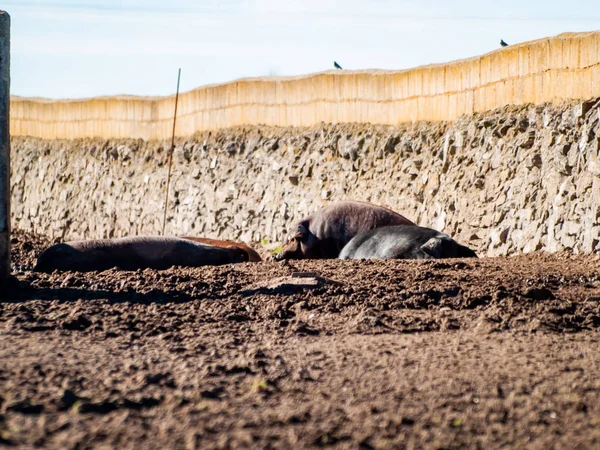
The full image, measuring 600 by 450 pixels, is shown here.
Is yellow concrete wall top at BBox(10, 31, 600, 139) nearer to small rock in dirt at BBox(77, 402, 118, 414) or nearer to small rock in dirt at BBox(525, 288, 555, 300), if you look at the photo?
small rock in dirt at BBox(525, 288, 555, 300)

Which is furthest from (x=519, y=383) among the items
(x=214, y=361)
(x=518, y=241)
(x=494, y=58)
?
(x=494, y=58)

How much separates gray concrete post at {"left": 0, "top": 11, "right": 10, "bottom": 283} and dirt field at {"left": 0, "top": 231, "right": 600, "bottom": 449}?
11.1 inches

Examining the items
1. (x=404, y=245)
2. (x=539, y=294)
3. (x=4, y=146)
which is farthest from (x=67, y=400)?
(x=404, y=245)

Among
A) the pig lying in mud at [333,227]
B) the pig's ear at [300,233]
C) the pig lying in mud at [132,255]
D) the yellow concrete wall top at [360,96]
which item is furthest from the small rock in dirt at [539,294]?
the pig's ear at [300,233]

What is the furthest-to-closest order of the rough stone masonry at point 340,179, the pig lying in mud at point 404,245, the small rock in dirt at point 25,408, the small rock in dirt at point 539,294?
the rough stone masonry at point 340,179, the pig lying in mud at point 404,245, the small rock in dirt at point 539,294, the small rock in dirt at point 25,408

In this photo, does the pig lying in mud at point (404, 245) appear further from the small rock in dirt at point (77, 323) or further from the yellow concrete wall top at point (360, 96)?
the small rock in dirt at point (77, 323)

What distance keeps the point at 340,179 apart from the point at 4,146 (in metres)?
8.72

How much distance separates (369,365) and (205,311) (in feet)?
6.73

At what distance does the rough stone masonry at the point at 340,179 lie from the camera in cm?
1209

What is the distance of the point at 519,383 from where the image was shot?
4996 millimetres

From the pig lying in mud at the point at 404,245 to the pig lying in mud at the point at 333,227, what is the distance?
971 mm

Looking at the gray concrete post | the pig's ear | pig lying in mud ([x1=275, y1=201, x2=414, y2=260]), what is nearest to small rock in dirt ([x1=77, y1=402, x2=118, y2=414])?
the gray concrete post

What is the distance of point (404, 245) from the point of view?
40.6ft

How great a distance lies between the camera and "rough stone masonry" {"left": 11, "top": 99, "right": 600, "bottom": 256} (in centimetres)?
1209
